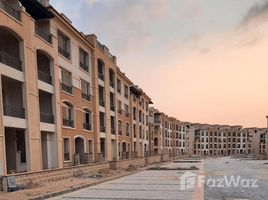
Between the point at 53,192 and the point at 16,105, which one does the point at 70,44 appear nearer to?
the point at 16,105

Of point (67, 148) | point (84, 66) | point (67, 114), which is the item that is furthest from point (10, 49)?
point (84, 66)

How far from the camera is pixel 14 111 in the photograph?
734 inches

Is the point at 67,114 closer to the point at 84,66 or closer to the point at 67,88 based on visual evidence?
the point at 67,88

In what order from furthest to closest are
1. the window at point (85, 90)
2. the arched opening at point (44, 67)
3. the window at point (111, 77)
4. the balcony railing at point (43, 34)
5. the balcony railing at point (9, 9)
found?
the window at point (111, 77) < the window at point (85, 90) < the arched opening at point (44, 67) < the balcony railing at point (43, 34) < the balcony railing at point (9, 9)

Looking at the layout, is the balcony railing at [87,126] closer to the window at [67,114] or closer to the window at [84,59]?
the window at [67,114]

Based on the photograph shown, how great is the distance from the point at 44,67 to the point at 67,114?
Result: 4.75 meters

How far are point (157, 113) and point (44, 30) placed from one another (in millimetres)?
53910

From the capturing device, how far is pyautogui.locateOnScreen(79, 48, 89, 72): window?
2944cm

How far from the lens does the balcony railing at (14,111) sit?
18266 mm

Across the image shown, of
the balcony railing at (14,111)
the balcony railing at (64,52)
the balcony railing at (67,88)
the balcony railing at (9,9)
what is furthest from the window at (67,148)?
the balcony railing at (9,9)

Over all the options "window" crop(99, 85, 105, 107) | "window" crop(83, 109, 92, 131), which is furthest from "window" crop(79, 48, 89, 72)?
"window" crop(83, 109, 92, 131)

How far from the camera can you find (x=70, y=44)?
26375 mm

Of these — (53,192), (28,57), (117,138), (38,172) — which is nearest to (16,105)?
(28,57)

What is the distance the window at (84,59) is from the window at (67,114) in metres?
4.82
